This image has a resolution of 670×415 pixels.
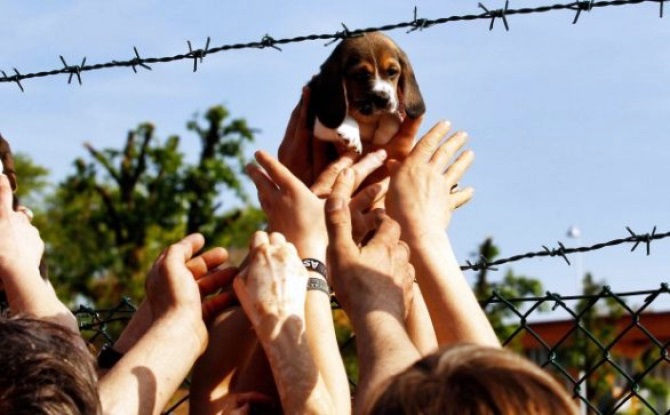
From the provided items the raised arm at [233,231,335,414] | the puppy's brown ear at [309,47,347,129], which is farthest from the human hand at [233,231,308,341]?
the puppy's brown ear at [309,47,347,129]

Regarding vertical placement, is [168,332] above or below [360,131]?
above

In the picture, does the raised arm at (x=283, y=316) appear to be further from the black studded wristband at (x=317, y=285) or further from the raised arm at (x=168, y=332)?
the raised arm at (x=168, y=332)

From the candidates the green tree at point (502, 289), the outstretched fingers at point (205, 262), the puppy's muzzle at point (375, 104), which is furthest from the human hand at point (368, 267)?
the green tree at point (502, 289)

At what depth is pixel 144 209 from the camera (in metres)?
31.2

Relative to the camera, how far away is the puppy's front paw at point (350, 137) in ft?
18.3

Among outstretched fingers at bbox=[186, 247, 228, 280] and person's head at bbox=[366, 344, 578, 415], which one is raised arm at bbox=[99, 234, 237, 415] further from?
person's head at bbox=[366, 344, 578, 415]

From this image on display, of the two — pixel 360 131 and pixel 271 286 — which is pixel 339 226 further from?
pixel 360 131

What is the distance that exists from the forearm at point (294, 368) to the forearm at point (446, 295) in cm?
33

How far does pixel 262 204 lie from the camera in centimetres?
379

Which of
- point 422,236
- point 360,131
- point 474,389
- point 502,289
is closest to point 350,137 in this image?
point 360,131

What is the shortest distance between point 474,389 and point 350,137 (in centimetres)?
341

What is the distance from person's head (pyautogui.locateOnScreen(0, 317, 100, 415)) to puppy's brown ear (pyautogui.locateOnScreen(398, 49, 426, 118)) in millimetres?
3454

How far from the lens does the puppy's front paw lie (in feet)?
18.3

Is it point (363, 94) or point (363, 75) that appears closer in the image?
point (363, 94)
